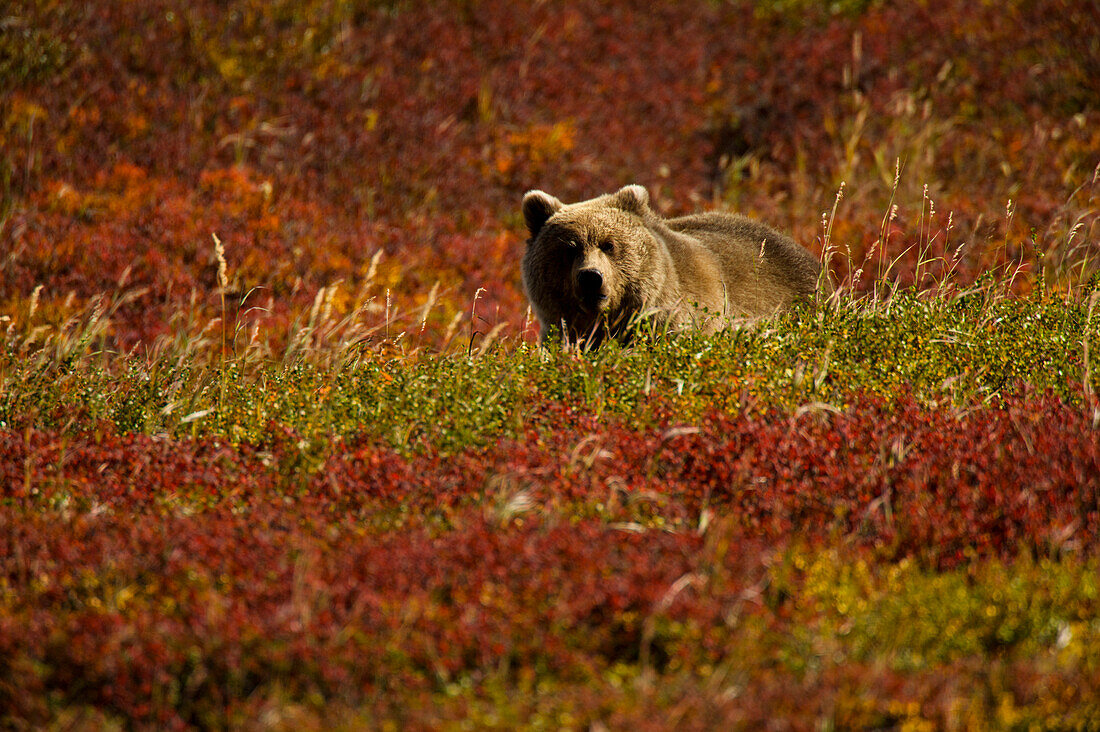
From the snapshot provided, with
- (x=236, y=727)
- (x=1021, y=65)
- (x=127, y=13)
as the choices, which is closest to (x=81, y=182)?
(x=127, y=13)

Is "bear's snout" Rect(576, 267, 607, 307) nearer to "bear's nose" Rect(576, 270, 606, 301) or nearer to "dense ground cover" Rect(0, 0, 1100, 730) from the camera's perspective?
"bear's nose" Rect(576, 270, 606, 301)

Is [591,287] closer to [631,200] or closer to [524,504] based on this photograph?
[631,200]

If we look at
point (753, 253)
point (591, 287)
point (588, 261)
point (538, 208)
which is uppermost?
point (538, 208)

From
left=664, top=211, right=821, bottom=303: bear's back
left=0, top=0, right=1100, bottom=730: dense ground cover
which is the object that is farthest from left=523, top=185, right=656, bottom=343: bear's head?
left=0, top=0, right=1100, bottom=730: dense ground cover

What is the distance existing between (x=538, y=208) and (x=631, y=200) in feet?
2.33

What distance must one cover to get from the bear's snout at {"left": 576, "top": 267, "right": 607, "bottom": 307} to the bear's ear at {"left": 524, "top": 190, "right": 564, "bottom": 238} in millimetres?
998

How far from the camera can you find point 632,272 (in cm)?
697

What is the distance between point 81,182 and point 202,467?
24.2ft

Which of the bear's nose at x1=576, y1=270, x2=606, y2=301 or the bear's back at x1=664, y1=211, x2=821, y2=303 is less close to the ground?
the bear's nose at x1=576, y1=270, x2=606, y2=301

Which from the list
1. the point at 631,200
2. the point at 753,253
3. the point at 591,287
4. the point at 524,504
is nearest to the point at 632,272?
the point at 591,287

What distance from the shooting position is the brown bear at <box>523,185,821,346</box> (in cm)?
689

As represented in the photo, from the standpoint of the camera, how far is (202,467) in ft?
16.0

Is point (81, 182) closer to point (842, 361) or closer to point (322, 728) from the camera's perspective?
point (842, 361)

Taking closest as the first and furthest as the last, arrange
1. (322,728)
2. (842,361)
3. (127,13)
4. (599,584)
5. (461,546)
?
(322,728) < (599,584) < (461,546) < (842,361) < (127,13)
